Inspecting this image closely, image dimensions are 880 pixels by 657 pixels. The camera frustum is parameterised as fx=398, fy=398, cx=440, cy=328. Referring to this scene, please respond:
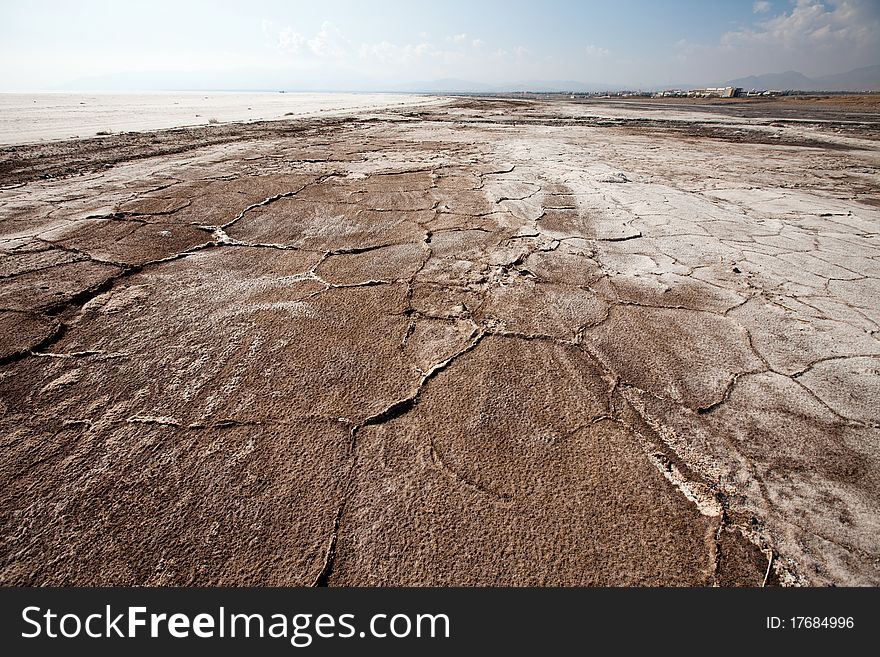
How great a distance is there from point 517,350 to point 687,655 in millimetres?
1085

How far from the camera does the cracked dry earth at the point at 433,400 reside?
0.99 metres

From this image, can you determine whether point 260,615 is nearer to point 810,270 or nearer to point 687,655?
point 687,655

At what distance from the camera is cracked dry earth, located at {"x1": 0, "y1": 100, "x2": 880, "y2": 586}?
990 mm

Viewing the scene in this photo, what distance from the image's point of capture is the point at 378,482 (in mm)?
1149

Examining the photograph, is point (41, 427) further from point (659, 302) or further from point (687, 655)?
point (659, 302)

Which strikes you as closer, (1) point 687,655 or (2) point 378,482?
(1) point 687,655

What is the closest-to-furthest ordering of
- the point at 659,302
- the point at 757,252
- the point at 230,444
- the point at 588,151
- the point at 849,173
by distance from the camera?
the point at 230,444 → the point at 659,302 → the point at 757,252 → the point at 849,173 → the point at 588,151

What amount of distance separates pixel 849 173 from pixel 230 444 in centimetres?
785

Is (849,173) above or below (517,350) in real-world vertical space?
above

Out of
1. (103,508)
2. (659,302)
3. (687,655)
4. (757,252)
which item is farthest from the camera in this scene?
(757,252)

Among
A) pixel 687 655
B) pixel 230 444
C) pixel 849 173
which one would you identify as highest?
pixel 849 173

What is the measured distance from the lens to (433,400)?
1.45m

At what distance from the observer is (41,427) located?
4.26 ft

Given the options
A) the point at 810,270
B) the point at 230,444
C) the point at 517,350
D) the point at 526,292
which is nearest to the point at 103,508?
the point at 230,444
